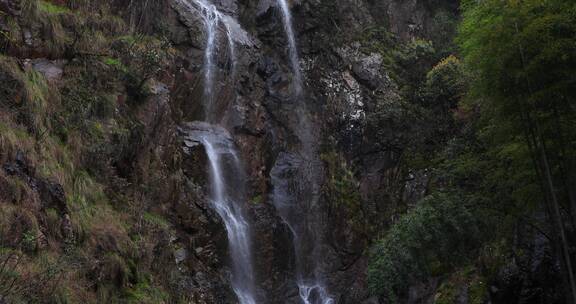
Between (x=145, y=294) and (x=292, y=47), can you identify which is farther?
(x=292, y=47)

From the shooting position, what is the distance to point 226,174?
16.5 meters

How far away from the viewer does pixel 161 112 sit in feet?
48.5

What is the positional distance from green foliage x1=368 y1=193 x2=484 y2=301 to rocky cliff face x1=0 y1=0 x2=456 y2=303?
2.94 meters

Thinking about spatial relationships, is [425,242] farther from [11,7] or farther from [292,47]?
[11,7]

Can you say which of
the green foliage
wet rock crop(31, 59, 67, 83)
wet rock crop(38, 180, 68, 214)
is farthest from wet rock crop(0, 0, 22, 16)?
the green foliage

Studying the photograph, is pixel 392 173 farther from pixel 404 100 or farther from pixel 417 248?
pixel 417 248

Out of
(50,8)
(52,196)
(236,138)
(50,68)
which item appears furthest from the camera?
(236,138)

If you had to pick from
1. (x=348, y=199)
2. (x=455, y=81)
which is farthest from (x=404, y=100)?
(x=348, y=199)

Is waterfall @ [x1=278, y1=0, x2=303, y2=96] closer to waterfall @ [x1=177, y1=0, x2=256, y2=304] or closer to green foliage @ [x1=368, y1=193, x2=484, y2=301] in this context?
waterfall @ [x1=177, y1=0, x2=256, y2=304]

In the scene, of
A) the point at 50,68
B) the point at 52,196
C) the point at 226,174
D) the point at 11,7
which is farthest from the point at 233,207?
the point at 11,7

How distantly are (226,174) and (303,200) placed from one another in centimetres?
311

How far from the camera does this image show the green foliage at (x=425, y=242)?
13602mm

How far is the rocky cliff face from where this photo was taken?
1124cm

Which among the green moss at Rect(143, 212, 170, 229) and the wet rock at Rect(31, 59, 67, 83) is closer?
the wet rock at Rect(31, 59, 67, 83)
